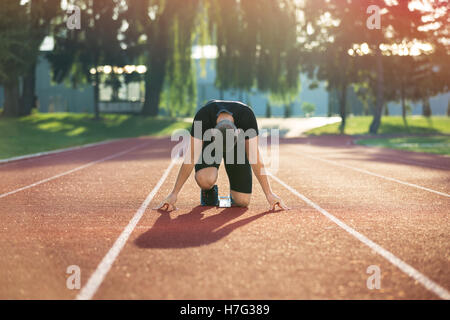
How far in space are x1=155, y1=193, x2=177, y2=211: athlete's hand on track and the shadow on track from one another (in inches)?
10.3

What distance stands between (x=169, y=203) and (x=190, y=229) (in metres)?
1.41

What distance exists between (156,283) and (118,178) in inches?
334

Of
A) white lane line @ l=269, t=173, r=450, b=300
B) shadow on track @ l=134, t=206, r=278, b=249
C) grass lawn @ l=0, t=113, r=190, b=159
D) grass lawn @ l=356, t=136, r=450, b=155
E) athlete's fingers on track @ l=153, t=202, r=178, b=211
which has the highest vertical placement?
grass lawn @ l=0, t=113, r=190, b=159

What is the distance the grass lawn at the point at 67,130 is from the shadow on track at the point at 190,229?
46.4ft

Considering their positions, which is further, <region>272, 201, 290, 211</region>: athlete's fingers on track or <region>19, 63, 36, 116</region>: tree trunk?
<region>19, 63, 36, 116</region>: tree trunk

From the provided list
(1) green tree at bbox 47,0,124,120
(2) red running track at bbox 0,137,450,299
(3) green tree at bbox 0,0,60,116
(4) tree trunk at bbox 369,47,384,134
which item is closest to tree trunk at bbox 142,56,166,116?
(1) green tree at bbox 47,0,124,120

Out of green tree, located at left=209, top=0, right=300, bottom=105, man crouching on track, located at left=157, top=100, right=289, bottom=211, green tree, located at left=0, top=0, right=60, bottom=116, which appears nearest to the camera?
man crouching on track, located at left=157, top=100, right=289, bottom=211

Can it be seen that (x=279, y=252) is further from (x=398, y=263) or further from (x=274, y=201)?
(x=274, y=201)

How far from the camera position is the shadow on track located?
605 centimetres

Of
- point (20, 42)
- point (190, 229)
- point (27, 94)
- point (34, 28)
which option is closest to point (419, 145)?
point (20, 42)

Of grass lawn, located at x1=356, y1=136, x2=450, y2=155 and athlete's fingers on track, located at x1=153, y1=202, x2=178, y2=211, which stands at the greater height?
athlete's fingers on track, located at x1=153, y1=202, x2=178, y2=211

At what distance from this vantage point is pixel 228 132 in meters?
7.44

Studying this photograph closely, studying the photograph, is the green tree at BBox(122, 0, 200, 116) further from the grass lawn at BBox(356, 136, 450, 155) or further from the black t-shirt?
the black t-shirt

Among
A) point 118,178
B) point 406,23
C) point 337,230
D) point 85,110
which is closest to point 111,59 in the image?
point 406,23
